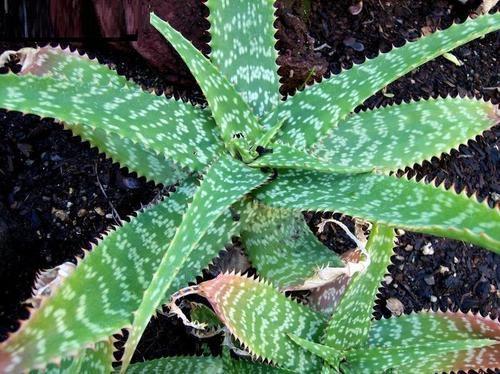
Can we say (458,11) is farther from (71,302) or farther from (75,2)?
(71,302)

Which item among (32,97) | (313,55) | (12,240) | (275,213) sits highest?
(32,97)

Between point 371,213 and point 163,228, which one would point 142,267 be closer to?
point 163,228

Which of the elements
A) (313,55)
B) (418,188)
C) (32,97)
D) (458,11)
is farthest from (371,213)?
(458,11)

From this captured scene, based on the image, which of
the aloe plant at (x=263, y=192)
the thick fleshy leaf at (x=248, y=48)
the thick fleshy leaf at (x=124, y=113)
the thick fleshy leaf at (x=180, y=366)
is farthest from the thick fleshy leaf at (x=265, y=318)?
the thick fleshy leaf at (x=248, y=48)

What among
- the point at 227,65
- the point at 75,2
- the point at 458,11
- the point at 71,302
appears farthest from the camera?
the point at 458,11

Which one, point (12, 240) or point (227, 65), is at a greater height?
point (227, 65)

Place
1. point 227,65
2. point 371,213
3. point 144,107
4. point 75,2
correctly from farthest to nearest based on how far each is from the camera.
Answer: point 75,2, point 227,65, point 144,107, point 371,213

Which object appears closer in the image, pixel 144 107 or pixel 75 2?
pixel 144 107

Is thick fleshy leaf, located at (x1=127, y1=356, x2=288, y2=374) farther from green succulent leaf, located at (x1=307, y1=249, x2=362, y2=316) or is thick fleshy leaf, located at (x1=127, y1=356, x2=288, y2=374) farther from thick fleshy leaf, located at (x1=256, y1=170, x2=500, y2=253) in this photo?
thick fleshy leaf, located at (x1=256, y1=170, x2=500, y2=253)
